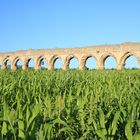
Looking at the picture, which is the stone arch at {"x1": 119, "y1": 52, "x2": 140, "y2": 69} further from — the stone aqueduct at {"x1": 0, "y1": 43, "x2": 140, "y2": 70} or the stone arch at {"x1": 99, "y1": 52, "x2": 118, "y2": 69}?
the stone arch at {"x1": 99, "y1": 52, "x2": 118, "y2": 69}

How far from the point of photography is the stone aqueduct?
33844mm

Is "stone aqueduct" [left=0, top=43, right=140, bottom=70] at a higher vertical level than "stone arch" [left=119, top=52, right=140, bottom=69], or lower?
higher

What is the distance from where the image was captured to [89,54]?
37.2m

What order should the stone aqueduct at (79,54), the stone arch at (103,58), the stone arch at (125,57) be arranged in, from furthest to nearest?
the stone arch at (103,58) → the stone aqueduct at (79,54) → the stone arch at (125,57)

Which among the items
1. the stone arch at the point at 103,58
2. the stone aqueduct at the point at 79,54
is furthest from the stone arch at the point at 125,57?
the stone arch at the point at 103,58

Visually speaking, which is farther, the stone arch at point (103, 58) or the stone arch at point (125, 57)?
the stone arch at point (103, 58)

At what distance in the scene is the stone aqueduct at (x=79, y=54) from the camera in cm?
3384

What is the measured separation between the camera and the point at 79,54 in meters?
38.6

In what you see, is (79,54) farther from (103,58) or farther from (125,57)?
(125,57)

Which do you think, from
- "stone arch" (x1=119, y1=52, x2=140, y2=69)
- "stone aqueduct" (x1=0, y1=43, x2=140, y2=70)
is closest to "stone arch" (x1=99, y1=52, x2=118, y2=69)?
"stone aqueduct" (x1=0, y1=43, x2=140, y2=70)

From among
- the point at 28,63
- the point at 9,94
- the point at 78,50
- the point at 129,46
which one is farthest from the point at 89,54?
the point at 9,94

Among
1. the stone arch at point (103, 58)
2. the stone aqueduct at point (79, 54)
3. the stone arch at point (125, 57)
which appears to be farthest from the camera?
the stone arch at point (103, 58)

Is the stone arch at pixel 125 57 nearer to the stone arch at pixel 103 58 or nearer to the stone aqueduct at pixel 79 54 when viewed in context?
the stone aqueduct at pixel 79 54

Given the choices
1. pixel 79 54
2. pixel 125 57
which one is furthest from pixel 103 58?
pixel 79 54
